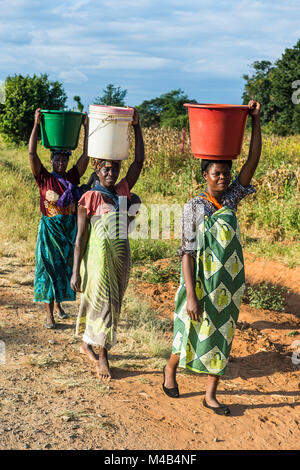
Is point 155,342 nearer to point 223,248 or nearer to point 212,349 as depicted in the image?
point 212,349

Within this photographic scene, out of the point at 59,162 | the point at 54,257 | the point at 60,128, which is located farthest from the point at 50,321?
the point at 60,128

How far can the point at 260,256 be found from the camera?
21.3ft

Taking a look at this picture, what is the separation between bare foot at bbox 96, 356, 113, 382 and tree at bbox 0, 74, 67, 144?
14.9 meters

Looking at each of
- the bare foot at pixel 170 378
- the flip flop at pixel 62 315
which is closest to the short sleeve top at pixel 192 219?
the bare foot at pixel 170 378

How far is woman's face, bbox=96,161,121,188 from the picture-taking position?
330 centimetres

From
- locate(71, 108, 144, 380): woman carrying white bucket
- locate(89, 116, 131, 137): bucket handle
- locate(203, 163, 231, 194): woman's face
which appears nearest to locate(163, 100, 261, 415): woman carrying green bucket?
locate(203, 163, 231, 194): woman's face

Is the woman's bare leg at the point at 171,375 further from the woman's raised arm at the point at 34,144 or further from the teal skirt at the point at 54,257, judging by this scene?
the woman's raised arm at the point at 34,144

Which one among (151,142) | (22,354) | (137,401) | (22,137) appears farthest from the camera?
(22,137)

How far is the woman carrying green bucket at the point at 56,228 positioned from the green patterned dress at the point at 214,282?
1.52 meters

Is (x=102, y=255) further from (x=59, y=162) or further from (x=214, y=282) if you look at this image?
(x=59, y=162)

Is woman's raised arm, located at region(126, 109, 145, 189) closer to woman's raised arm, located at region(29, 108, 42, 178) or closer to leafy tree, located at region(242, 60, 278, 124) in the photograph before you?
woman's raised arm, located at region(29, 108, 42, 178)

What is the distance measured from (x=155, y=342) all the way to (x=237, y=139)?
1.71 meters

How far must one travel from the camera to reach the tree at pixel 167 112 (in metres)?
27.9
